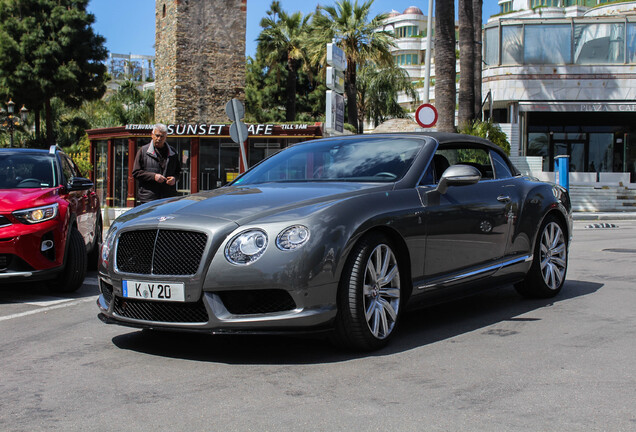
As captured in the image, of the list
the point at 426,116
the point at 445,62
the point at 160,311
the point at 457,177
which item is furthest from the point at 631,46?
the point at 160,311

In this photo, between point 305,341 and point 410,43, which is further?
point 410,43

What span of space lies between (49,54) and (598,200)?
3710 cm

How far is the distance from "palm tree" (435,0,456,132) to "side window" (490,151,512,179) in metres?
14.4

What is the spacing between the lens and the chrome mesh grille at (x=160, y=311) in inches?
175

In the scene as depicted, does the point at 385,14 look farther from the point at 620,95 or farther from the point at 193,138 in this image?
the point at 193,138

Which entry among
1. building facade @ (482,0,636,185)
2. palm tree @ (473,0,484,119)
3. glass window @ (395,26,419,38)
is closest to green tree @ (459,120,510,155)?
palm tree @ (473,0,484,119)

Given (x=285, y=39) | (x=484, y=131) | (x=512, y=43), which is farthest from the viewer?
(x=285, y=39)

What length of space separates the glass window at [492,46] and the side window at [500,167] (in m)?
29.8

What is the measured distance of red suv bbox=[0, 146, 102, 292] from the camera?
693 centimetres

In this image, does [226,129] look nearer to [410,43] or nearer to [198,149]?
[198,149]

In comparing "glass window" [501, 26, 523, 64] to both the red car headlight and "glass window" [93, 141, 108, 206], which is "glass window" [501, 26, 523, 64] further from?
the red car headlight

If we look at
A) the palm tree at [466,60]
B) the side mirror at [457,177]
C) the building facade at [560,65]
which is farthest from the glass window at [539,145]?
the side mirror at [457,177]

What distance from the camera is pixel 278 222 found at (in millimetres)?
4379

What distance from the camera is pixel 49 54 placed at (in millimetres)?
49750
